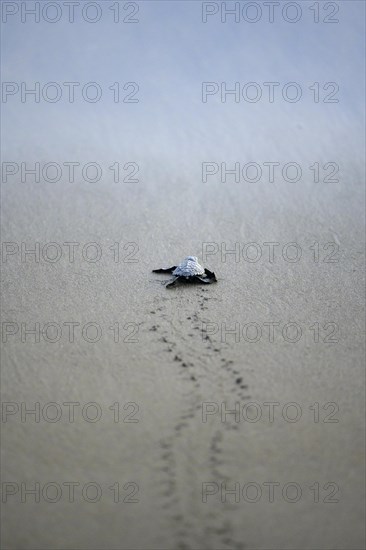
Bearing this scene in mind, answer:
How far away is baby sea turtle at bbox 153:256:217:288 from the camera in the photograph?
8.54 ft

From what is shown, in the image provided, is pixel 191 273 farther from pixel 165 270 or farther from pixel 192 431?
pixel 192 431

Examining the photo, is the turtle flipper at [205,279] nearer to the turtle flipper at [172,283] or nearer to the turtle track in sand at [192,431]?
the turtle flipper at [172,283]

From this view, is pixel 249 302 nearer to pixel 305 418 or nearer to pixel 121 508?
pixel 305 418

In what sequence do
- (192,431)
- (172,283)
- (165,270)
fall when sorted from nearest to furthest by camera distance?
(192,431), (172,283), (165,270)

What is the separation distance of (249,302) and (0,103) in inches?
111

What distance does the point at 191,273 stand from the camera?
2.60 m

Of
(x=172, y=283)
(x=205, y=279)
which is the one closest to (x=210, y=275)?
(x=205, y=279)

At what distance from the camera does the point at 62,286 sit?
254 cm

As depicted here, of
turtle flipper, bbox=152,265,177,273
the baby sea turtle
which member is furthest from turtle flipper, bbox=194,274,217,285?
turtle flipper, bbox=152,265,177,273

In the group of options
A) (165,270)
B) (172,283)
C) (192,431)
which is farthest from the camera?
(165,270)

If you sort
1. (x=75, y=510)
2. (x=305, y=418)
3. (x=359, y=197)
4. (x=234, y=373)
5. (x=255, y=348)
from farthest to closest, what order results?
1. (x=359, y=197)
2. (x=255, y=348)
3. (x=234, y=373)
4. (x=305, y=418)
5. (x=75, y=510)

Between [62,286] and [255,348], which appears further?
[62,286]

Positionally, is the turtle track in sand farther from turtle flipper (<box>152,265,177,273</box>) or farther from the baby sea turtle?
turtle flipper (<box>152,265,177,273</box>)

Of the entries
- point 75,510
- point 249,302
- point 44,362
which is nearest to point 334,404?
point 249,302
